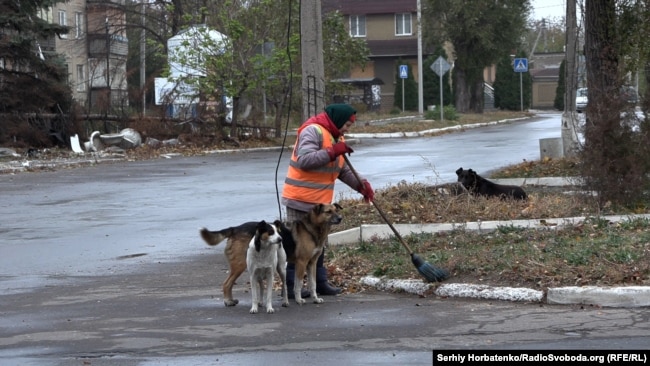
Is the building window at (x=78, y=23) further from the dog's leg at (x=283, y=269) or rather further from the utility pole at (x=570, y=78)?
the dog's leg at (x=283, y=269)

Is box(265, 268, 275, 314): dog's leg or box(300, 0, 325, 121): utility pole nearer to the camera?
box(265, 268, 275, 314): dog's leg

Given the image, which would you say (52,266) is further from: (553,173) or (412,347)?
(553,173)

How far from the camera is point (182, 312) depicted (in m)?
9.34

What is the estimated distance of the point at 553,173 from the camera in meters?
19.2

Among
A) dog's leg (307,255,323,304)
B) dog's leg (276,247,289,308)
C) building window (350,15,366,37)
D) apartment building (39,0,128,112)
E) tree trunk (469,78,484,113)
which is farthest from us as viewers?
building window (350,15,366,37)

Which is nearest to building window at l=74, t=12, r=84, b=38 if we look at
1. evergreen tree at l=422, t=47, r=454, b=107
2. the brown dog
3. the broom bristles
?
evergreen tree at l=422, t=47, r=454, b=107

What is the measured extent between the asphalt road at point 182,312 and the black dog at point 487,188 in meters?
3.03

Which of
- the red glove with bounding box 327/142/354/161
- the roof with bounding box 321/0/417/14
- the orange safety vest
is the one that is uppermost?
the roof with bounding box 321/0/417/14

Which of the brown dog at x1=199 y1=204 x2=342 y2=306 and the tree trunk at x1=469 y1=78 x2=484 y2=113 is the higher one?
the tree trunk at x1=469 y1=78 x2=484 y2=113

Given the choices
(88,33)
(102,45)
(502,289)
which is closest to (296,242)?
(502,289)

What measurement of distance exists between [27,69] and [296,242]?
84.8ft

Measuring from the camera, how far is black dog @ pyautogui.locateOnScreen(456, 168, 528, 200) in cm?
1494

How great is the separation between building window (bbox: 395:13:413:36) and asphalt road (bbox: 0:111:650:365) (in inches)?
2340

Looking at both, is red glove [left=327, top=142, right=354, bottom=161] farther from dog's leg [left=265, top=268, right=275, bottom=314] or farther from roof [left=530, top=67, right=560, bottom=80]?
roof [left=530, top=67, right=560, bottom=80]
